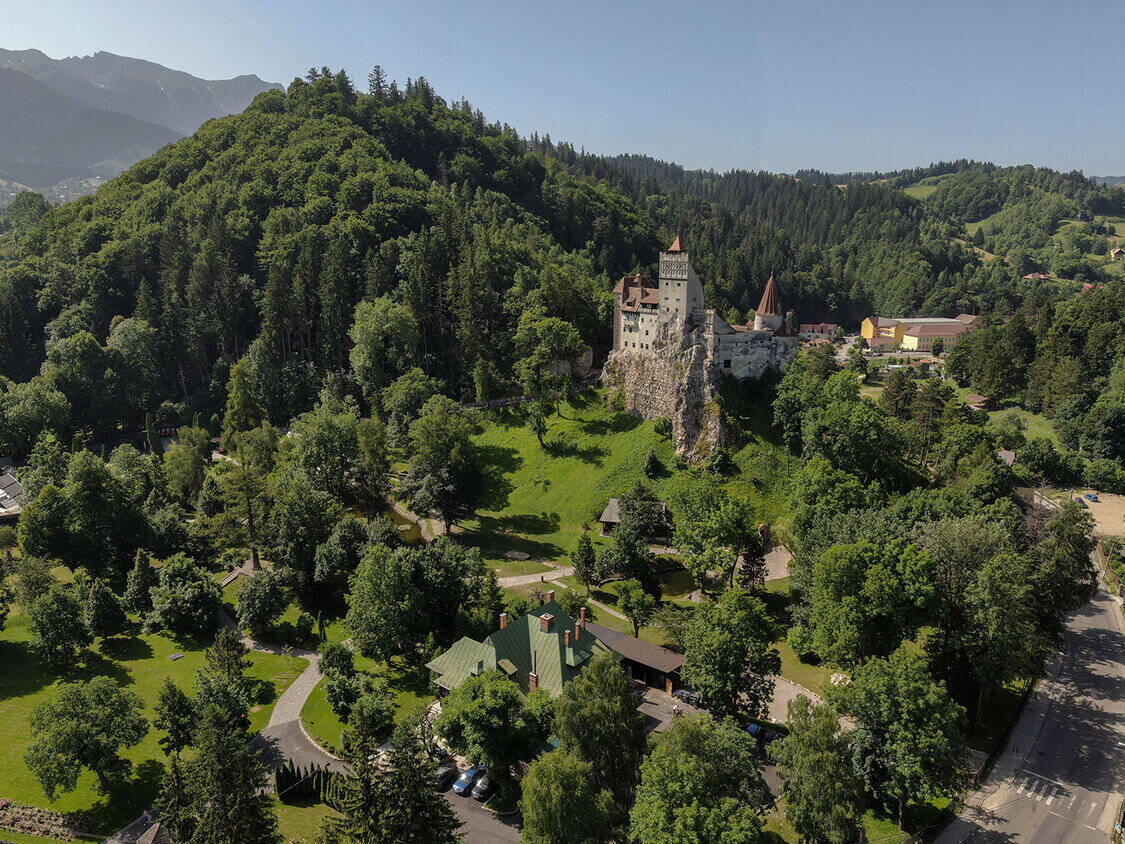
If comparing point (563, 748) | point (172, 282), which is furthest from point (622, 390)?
point (172, 282)

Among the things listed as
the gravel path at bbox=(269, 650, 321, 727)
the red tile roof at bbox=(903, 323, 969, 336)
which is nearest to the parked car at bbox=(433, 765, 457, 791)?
the gravel path at bbox=(269, 650, 321, 727)

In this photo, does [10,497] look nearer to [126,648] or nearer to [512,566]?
[126,648]

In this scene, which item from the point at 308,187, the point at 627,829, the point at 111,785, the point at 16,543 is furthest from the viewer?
the point at 308,187

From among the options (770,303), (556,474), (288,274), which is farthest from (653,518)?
(288,274)

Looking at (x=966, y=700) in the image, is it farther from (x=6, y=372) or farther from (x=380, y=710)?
(x=6, y=372)

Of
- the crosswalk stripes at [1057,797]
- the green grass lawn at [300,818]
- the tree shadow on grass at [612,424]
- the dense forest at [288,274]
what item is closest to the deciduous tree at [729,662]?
the crosswalk stripes at [1057,797]

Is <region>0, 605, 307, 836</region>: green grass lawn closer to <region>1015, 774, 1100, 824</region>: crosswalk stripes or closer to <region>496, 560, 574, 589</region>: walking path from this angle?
<region>496, 560, 574, 589</region>: walking path
